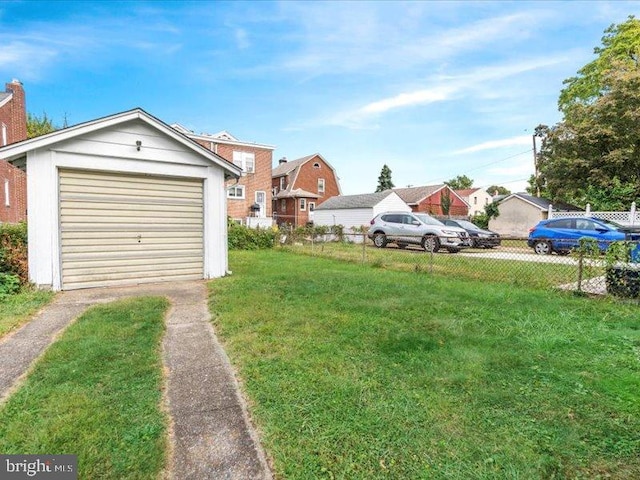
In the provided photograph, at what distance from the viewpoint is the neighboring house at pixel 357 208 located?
26.5m

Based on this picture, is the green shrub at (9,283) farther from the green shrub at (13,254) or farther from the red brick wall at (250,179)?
the red brick wall at (250,179)

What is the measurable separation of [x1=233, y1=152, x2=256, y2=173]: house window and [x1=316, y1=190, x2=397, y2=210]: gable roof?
7179mm

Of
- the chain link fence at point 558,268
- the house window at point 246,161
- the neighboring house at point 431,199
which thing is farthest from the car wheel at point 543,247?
the neighboring house at point 431,199

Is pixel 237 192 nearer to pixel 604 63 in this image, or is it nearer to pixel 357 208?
pixel 357 208

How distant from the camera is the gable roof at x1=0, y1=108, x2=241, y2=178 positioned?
20.5 ft

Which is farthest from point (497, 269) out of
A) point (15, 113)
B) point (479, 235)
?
point (15, 113)

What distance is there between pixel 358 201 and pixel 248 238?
13998 millimetres

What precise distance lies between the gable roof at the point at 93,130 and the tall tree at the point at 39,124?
31661 millimetres

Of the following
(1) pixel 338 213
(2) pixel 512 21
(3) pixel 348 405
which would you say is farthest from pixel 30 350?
(1) pixel 338 213

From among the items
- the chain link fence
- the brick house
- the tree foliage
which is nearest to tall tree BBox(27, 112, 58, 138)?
the brick house

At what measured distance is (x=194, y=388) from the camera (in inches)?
118

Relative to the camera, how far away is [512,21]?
1009 centimetres

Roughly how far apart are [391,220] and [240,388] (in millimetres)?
14268

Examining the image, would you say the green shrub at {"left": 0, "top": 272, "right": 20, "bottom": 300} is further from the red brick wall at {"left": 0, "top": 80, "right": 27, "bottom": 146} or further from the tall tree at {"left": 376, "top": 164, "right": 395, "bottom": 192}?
the tall tree at {"left": 376, "top": 164, "right": 395, "bottom": 192}
